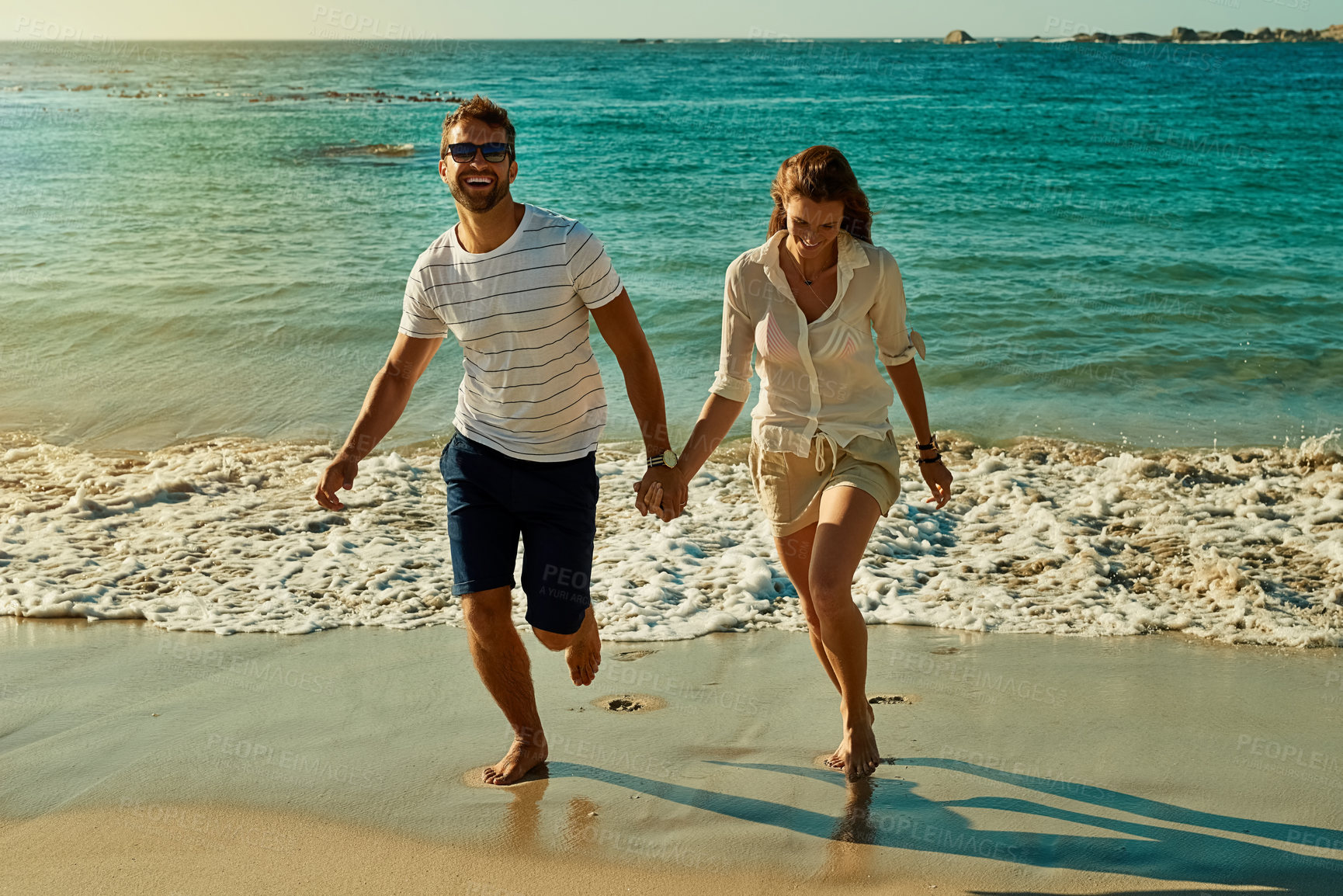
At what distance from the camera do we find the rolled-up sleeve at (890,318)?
3.46m

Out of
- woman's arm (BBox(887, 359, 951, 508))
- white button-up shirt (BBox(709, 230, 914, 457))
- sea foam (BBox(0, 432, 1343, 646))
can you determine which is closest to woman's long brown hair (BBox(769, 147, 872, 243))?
white button-up shirt (BBox(709, 230, 914, 457))

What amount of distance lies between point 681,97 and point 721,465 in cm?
4396

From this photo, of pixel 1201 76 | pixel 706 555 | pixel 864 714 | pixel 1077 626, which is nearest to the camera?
pixel 864 714

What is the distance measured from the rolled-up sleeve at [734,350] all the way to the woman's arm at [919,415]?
18.0 inches

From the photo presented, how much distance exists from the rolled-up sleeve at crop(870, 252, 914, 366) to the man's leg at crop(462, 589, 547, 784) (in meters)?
1.43

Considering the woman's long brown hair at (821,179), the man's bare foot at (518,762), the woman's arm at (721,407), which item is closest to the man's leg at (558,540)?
the woman's arm at (721,407)

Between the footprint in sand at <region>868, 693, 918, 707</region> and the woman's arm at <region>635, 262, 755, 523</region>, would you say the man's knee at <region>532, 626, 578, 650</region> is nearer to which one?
the woman's arm at <region>635, 262, 755, 523</region>

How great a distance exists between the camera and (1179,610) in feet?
17.1

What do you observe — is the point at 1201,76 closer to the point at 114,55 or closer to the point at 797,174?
the point at 797,174

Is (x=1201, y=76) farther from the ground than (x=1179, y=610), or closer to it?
farther from the ground

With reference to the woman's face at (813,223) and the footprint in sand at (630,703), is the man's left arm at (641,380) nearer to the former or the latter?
the woman's face at (813,223)

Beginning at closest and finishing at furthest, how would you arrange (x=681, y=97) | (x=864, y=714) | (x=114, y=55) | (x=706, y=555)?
(x=864, y=714) → (x=706, y=555) → (x=681, y=97) → (x=114, y=55)

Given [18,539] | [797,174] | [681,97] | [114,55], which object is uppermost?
[114,55]

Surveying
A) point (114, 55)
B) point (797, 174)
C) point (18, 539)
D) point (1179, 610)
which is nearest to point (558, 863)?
point (797, 174)
